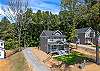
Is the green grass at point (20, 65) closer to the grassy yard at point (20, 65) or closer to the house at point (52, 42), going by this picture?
the grassy yard at point (20, 65)

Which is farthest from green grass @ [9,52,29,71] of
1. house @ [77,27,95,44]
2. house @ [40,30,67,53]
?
house @ [77,27,95,44]

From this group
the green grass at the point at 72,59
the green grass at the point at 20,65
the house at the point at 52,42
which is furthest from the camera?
the house at the point at 52,42

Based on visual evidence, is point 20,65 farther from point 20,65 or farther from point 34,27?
point 34,27

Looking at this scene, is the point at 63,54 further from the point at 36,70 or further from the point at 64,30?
the point at 64,30

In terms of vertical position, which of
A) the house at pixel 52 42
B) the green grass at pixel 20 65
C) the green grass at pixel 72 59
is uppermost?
the house at pixel 52 42

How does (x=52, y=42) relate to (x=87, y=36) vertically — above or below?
below

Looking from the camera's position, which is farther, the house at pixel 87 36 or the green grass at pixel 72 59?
the house at pixel 87 36

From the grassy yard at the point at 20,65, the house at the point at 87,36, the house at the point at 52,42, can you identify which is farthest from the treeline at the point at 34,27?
the grassy yard at the point at 20,65

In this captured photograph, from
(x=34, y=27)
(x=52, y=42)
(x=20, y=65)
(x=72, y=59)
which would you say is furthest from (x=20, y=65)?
(x=34, y=27)

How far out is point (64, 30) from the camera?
9612 cm

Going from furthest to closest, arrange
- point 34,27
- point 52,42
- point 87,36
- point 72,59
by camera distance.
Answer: point 34,27 → point 87,36 → point 52,42 → point 72,59

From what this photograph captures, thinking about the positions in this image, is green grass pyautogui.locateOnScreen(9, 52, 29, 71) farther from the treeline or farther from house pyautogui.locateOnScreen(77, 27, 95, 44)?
house pyautogui.locateOnScreen(77, 27, 95, 44)

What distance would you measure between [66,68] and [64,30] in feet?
168

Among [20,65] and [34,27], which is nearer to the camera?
[20,65]
